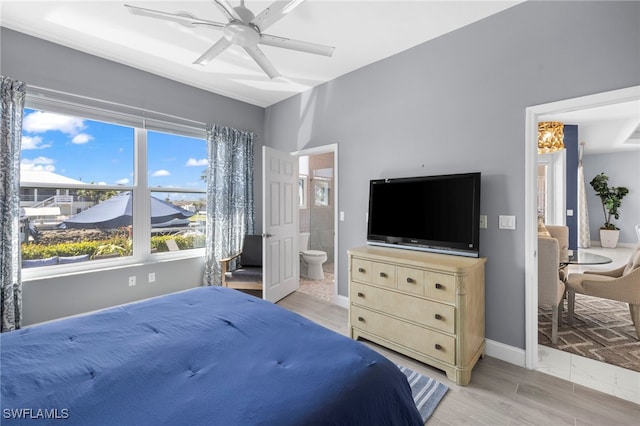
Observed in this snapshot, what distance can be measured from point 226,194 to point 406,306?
2.86m

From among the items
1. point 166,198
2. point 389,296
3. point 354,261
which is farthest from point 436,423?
point 166,198

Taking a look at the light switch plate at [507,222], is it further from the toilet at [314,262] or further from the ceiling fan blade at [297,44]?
the toilet at [314,262]

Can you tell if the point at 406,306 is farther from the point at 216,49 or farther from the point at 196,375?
the point at 216,49

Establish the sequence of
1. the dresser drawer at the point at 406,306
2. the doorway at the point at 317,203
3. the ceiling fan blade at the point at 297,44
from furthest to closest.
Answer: the doorway at the point at 317,203 → the dresser drawer at the point at 406,306 → the ceiling fan blade at the point at 297,44

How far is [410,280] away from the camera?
2.34 m

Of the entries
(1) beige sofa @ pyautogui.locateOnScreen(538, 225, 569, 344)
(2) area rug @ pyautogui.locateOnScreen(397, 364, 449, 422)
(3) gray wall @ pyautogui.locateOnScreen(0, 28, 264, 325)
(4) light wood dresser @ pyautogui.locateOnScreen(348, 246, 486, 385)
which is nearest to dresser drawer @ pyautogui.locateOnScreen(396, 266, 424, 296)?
(4) light wood dresser @ pyautogui.locateOnScreen(348, 246, 486, 385)

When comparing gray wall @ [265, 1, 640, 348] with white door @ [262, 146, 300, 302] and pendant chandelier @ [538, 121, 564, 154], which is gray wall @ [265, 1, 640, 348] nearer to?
white door @ [262, 146, 300, 302]

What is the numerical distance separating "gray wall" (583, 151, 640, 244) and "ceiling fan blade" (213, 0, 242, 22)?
9.63 m

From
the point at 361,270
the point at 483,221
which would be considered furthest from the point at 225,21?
the point at 483,221

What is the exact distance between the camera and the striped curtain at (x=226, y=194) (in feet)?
13.1

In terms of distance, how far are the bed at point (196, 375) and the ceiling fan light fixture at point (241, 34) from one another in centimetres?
A: 180

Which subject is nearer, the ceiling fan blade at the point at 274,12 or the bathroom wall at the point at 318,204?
the ceiling fan blade at the point at 274,12

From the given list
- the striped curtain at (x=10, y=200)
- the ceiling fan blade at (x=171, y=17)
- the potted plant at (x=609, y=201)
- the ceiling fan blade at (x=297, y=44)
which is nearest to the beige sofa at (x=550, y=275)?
the ceiling fan blade at (x=297, y=44)

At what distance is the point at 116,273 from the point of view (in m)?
3.26
